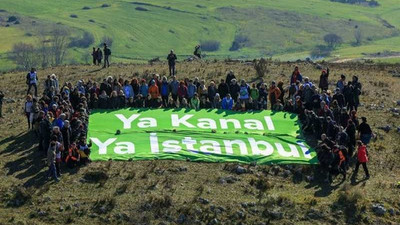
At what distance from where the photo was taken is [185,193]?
22234 millimetres

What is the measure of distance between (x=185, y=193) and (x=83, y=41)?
129 meters

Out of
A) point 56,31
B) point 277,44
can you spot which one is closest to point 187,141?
point 56,31

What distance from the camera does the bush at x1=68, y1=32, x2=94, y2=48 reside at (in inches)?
5728

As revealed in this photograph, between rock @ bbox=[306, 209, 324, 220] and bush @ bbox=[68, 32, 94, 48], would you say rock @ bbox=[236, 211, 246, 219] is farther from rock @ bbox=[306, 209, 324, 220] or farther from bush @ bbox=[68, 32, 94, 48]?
bush @ bbox=[68, 32, 94, 48]

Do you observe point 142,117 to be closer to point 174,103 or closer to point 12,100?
point 174,103

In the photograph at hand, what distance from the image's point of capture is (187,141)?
85.9 feet

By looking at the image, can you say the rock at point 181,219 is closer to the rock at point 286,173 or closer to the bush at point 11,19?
the rock at point 286,173

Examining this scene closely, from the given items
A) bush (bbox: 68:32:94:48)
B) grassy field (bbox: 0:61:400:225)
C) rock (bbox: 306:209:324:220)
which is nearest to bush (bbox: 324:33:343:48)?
bush (bbox: 68:32:94:48)

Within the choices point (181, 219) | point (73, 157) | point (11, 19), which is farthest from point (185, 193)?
point (11, 19)

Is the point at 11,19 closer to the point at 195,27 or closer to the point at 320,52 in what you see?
the point at 195,27

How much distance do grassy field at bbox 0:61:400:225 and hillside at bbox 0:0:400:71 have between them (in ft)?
359

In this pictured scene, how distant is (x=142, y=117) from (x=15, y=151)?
5.76 metres

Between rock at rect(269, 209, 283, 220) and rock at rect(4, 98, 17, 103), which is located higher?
rock at rect(269, 209, 283, 220)

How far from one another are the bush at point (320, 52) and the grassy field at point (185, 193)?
118m
